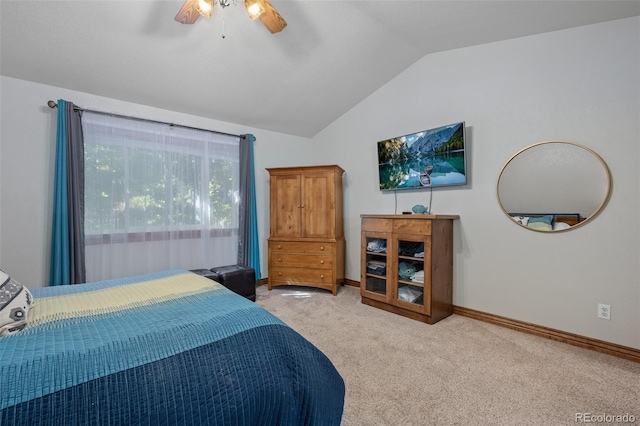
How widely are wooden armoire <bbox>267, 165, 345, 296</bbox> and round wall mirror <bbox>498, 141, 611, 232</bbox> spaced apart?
6.11ft

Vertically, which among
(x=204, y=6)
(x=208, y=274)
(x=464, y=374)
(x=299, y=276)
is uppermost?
(x=204, y=6)

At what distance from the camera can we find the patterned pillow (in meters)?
1.00

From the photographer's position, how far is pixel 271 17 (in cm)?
181

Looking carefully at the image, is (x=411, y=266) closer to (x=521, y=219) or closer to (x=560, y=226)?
(x=521, y=219)

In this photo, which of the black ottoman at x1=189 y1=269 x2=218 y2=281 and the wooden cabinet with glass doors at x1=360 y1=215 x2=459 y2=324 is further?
the black ottoman at x1=189 y1=269 x2=218 y2=281

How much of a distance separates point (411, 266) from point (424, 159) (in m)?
1.16

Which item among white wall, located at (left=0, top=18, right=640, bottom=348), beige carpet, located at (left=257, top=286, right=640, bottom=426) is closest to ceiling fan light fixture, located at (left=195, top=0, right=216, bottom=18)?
white wall, located at (left=0, top=18, right=640, bottom=348)

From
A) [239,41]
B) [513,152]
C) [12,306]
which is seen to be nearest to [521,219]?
[513,152]

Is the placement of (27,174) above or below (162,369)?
above

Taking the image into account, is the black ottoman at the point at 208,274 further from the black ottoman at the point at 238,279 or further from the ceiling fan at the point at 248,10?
the ceiling fan at the point at 248,10

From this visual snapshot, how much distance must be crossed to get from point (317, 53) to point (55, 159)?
2.65 metres

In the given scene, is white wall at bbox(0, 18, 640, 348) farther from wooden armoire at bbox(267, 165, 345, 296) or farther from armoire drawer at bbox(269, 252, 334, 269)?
armoire drawer at bbox(269, 252, 334, 269)

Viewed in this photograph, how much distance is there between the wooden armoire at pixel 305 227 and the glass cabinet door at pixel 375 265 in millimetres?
485

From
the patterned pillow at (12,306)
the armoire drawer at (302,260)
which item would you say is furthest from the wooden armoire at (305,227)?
the patterned pillow at (12,306)
